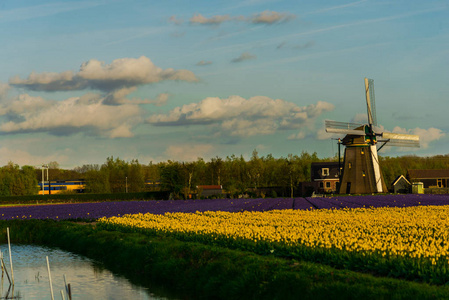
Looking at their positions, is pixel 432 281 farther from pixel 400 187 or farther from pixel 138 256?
pixel 400 187

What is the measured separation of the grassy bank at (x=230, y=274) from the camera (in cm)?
1490

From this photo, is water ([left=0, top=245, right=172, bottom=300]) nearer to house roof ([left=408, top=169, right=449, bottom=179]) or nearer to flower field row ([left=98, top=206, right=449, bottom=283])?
flower field row ([left=98, top=206, right=449, bottom=283])

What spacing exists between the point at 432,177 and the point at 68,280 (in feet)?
385

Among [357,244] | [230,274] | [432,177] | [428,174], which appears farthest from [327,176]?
[230,274]

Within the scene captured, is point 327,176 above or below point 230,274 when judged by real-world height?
above

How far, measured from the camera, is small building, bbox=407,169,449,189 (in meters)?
127

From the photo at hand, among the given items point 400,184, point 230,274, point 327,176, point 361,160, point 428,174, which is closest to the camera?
point 230,274

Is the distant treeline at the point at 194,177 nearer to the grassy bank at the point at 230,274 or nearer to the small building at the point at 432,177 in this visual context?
the small building at the point at 432,177

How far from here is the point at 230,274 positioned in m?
19.1

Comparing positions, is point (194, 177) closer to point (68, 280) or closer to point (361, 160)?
point (361, 160)

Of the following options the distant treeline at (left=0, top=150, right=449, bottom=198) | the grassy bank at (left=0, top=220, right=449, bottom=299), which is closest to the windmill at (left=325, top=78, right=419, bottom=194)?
the distant treeline at (left=0, top=150, right=449, bottom=198)

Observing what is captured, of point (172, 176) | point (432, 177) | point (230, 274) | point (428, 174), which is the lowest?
point (230, 274)

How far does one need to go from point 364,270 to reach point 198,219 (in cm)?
2051

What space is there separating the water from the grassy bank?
3.32ft
